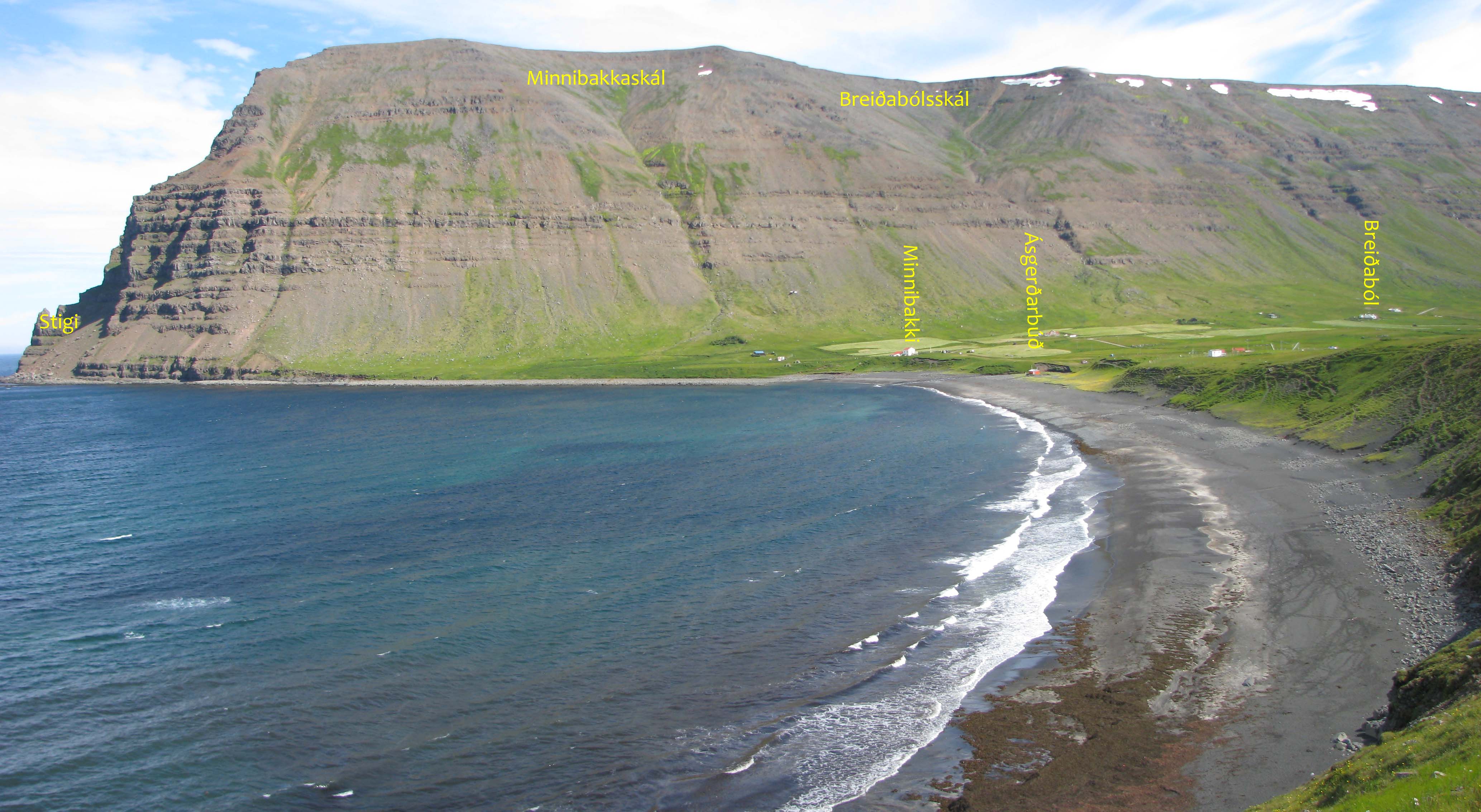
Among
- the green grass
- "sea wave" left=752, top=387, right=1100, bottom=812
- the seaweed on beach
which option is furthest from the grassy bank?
the green grass

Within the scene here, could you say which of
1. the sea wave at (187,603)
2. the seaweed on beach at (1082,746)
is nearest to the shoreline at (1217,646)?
the seaweed on beach at (1082,746)

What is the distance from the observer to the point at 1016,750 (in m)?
24.5

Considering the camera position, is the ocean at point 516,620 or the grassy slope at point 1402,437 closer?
the grassy slope at point 1402,437

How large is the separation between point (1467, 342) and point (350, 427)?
110653mm

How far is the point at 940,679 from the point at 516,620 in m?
18.2

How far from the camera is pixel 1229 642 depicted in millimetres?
30797

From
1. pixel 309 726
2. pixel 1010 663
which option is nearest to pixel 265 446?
pixel 309 726

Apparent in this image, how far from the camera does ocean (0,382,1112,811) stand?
2483 centimetres

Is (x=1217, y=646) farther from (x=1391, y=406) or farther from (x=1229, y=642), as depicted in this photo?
(x=1391, y=406)

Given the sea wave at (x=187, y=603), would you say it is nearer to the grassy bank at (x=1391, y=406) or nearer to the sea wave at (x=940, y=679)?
the sea wave at (x=940, y=679)

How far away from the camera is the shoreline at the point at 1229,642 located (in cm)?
2253

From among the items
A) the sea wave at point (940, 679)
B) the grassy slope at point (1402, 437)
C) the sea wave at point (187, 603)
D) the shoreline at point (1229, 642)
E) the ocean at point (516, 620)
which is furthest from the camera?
the sea wave at point (187, 603)

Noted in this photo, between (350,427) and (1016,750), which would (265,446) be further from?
(1016,750)

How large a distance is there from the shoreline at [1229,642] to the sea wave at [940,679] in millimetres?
1237
